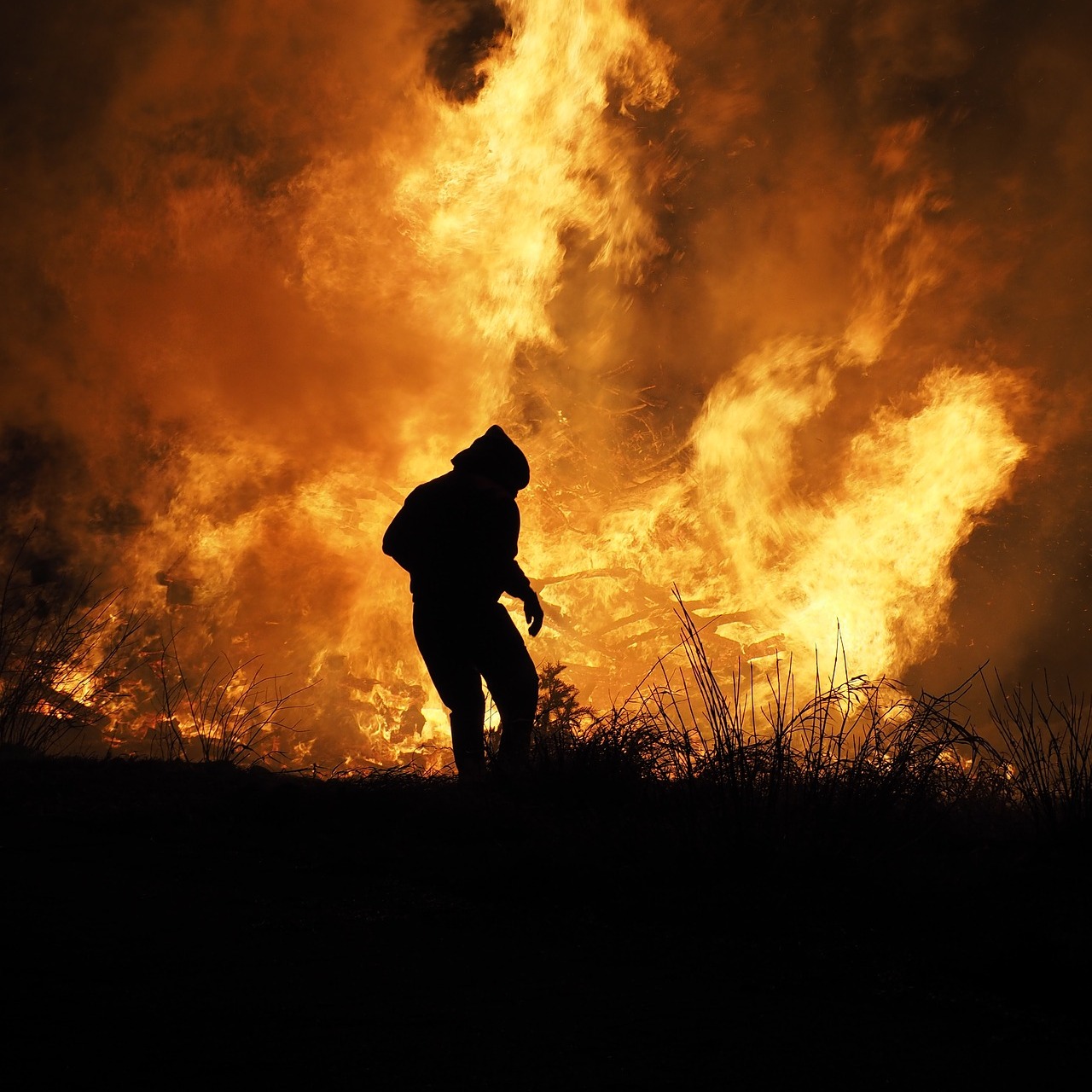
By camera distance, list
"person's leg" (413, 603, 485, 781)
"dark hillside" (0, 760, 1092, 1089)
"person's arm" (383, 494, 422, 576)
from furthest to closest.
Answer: "person's arm" (383, 494, 422, 576) → "person's leg" (413, 603, 485, 781) → "dark hillside" (0, 760, 1092, 1089)

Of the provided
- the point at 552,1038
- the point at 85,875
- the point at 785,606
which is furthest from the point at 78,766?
the point at 785,606

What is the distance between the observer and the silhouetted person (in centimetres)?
575

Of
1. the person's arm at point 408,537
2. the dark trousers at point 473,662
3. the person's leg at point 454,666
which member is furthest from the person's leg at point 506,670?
the person's arm at point 408,537

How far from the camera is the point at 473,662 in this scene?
19.1ft

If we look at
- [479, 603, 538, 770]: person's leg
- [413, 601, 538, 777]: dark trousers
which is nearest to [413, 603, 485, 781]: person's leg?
[413, 601, 538, 777]: dark trousers

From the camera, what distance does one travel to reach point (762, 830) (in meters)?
3.05

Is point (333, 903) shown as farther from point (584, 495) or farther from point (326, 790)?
point (584, 495)

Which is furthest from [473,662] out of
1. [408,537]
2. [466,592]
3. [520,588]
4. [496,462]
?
[496,462]

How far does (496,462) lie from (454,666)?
1.31 meters

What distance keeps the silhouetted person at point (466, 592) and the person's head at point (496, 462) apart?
5.9 inches

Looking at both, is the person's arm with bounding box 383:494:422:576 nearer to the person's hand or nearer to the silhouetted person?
the silhouetted person

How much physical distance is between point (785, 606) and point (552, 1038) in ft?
117

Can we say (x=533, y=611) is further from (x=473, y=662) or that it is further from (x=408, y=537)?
(x=408, y=537)

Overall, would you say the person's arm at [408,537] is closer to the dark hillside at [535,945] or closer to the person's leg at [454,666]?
the person's leg at [454,666]
